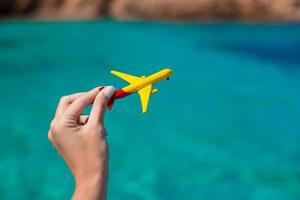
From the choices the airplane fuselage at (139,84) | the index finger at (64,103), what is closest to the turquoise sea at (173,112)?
the airplane fuselage at (139,84)

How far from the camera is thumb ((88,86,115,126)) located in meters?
1.14

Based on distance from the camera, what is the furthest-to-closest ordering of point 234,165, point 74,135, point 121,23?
point 121,23 → point 234,165 → point 74,135

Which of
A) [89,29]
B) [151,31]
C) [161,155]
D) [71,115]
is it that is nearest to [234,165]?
[161,155]

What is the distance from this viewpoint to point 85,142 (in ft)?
3.69

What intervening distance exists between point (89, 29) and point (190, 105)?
4.20 m

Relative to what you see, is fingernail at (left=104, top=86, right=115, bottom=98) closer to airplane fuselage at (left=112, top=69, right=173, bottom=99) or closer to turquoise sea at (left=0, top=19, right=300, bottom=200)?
airplane fuselage at (left=112, top=69, right=173, bottom=99)

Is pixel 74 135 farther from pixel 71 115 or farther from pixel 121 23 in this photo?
pixel 121 23

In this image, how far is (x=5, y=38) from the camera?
26.2 ft

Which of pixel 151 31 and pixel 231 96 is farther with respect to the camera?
pixel 151 31

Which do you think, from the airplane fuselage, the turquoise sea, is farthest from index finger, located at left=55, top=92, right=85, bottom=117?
the turquoise sea

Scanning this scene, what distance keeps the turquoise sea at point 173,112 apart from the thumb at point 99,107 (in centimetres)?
221

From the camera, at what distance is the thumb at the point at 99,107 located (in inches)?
44.8

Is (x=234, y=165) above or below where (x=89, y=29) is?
below

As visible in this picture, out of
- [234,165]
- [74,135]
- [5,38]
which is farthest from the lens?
[5,38]
